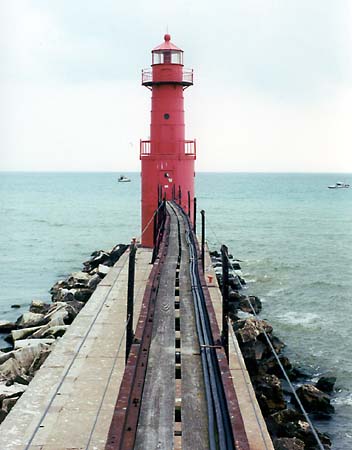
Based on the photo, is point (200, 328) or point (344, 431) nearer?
point (200, 328)

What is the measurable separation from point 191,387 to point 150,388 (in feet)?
1.81

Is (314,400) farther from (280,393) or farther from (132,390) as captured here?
(132,390)

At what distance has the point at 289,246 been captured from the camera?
42.6m

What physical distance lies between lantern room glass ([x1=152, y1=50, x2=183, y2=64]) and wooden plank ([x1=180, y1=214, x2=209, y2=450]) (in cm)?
1563

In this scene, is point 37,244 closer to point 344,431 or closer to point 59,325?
point 59,325

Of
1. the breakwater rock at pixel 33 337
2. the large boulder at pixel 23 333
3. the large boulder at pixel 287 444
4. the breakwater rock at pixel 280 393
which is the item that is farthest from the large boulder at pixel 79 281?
the large boulder at pixel 287 444

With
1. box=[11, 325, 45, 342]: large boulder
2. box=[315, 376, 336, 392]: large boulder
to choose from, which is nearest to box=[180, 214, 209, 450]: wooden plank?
box=[315, 376, 336, 392]: large boulder

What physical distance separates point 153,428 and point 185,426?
1.27 feet

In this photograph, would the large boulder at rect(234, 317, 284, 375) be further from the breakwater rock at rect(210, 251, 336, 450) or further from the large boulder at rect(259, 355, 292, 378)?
the large boulder at rect(259, 355, 292, 378)

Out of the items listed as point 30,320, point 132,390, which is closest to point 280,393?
point 132,390

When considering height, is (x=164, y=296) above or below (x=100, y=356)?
above

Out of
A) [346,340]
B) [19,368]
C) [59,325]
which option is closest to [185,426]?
[19,368]

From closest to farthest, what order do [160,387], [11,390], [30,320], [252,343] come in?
1. [160,387]
2. [11,390]
3. [252,343]
4. [30,320]

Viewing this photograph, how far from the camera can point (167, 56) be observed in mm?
25078
